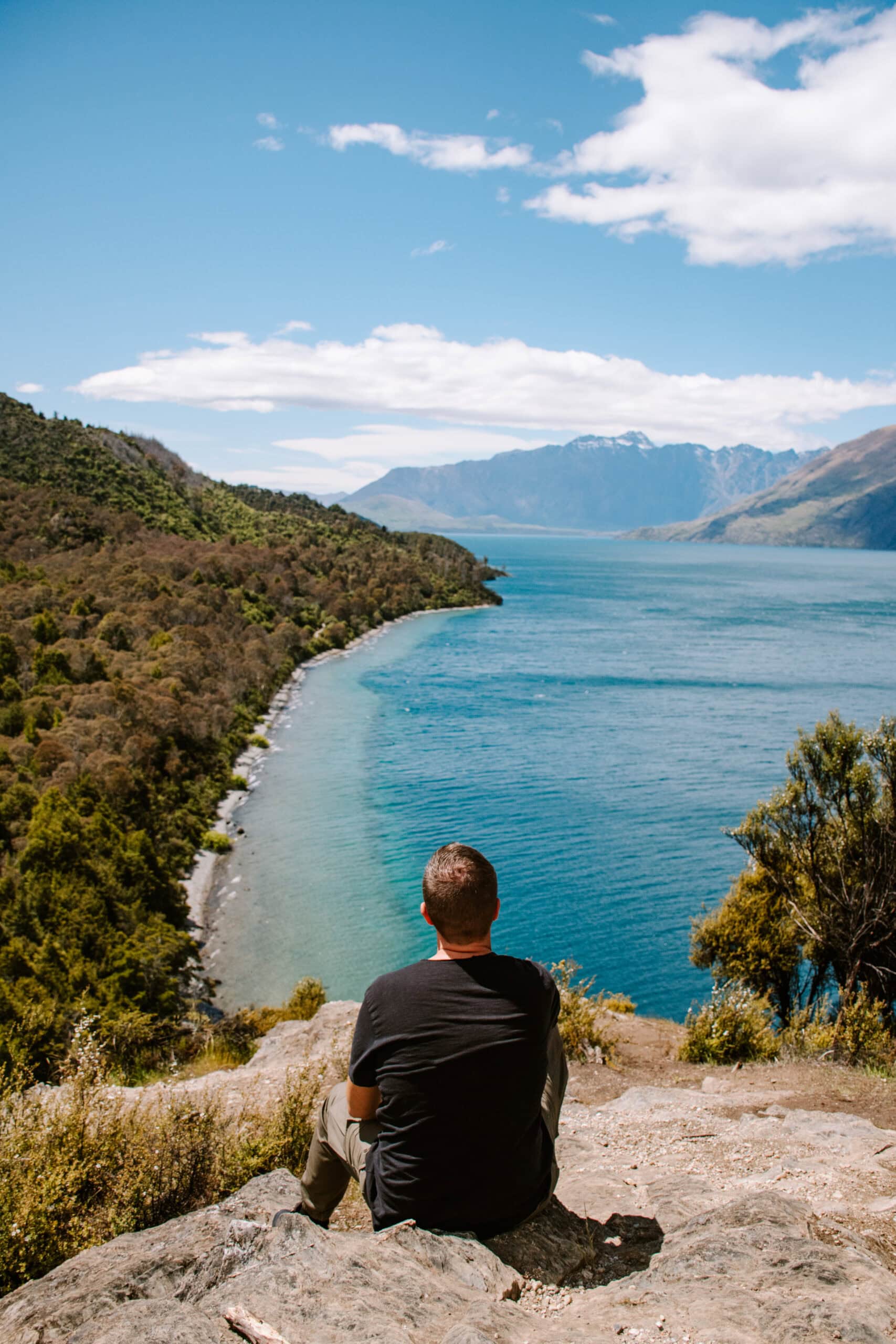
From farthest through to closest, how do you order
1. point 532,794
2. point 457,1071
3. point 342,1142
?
point 532,794 → point 342,1142 → point 457,1071

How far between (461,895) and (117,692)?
43.4 meters

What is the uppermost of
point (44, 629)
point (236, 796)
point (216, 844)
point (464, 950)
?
point (44, 629)

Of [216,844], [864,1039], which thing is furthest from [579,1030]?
[216,844]

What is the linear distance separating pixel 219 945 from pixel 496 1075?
2940 centimetres

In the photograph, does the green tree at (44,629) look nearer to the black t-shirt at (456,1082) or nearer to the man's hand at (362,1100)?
the man's hand at (362,1100)

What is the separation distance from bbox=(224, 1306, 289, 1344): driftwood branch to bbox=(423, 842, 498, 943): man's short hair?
186 cm

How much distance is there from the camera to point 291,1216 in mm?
4395

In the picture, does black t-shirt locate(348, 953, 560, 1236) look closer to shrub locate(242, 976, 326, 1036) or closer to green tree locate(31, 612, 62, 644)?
shrub locate(242, 976, 326, 1036)

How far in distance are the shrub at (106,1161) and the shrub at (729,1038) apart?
840 centimetres

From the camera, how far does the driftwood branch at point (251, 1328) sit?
11.5ft

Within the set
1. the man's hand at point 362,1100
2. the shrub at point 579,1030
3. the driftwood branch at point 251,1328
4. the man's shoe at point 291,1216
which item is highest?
the man's hand at point 362,1100

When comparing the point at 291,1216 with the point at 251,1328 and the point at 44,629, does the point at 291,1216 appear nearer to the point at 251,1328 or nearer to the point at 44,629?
the point at 251,1328

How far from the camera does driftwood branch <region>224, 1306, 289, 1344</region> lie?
350cm

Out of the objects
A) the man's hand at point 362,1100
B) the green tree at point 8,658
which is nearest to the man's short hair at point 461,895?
the man's hand at point 362,1100
